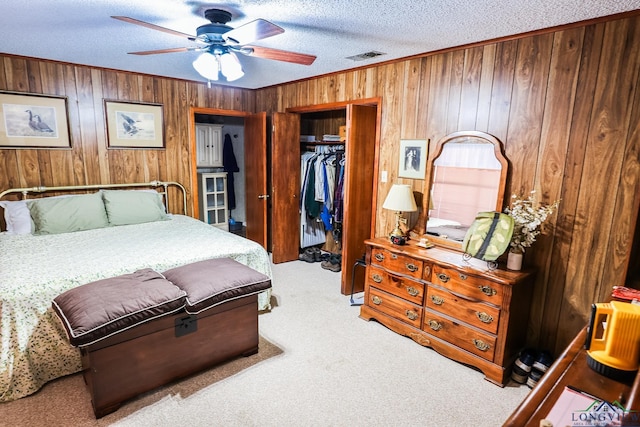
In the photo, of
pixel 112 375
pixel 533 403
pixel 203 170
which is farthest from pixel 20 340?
pixel 203 170

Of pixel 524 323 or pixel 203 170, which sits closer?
pixel 524 323

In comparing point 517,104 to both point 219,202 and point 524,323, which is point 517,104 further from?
point 219,202

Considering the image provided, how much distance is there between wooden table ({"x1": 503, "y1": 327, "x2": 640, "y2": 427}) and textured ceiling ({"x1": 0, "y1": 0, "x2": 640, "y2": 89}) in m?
1.81

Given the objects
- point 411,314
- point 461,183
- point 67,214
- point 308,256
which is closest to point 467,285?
point 411,314

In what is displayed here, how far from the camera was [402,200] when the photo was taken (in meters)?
3.13

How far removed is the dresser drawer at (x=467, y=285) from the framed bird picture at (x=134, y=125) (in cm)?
356

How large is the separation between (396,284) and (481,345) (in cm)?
78

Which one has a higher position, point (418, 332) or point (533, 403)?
point (533, 403)

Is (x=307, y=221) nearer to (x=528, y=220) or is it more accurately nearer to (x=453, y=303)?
(x=453, y=303)

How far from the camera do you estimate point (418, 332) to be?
2.88m

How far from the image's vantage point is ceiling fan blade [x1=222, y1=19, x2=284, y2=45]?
2006 millimetres

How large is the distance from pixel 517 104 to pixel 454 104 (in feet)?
1.63

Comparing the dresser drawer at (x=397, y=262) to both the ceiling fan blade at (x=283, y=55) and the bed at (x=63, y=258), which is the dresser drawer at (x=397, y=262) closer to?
the bed at (x=63, y=258)

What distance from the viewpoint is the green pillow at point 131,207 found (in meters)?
3.70
